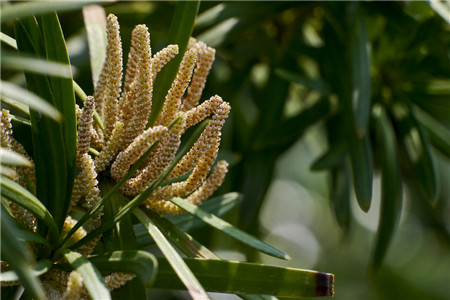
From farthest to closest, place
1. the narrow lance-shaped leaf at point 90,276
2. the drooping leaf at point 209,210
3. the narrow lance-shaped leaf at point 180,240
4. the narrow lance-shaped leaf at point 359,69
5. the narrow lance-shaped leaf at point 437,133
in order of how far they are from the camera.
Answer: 1. the narrow lance-shaped leaf at point 437,133
2. the narrow lance-shaped leaf at point 359,69
3. the drooping leaf at point 209,210
4. the narrow lance-shaped leaf at point 180,240
5. the narrow lance-shaped leaf at point 90,276

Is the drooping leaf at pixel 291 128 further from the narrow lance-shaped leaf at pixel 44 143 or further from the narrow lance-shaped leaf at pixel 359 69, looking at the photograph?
the narrow lance-shaped leaf at pixel 44 143

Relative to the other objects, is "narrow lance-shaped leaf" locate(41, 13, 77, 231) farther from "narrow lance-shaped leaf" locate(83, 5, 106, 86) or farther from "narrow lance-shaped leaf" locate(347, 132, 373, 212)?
"narrow lance-shaped leaf" locate(347, 132, 373, 212)

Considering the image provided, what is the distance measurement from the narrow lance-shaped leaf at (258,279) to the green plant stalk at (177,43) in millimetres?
137

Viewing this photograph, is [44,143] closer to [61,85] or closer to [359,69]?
[61,85]

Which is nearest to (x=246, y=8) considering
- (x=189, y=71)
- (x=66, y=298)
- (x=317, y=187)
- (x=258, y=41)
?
(x=258, y=41)

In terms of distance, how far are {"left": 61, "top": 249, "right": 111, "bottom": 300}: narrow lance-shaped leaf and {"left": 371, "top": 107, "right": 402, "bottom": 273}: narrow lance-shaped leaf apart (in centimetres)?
50

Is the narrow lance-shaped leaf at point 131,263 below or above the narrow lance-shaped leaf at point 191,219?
below

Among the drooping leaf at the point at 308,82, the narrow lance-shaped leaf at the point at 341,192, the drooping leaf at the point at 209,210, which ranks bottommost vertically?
the drooping leaf at the point at 209,210

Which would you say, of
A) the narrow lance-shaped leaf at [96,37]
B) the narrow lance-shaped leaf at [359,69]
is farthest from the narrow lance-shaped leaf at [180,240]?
the narrow lance-shaped leaf at [359,69]

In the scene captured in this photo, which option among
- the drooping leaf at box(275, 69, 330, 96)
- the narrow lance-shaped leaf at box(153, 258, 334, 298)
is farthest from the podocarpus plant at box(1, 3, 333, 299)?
the drooping leaf at box(275, 69, 330, 96)

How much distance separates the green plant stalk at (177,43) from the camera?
20.6 inches

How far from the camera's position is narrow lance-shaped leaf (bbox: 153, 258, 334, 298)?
0.46 m

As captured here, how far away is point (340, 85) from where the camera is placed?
89 cm

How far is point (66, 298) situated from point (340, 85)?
584mm
